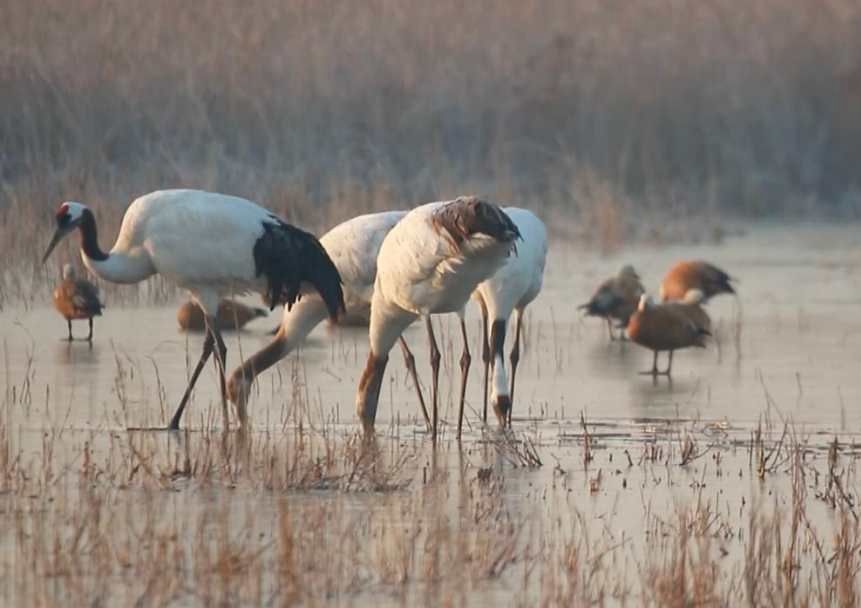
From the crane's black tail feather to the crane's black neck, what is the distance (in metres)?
0.77

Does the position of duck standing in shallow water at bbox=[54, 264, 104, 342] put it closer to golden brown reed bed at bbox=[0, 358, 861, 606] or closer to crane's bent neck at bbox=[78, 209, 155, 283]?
crane's bent neck at bbox=[78, 209, 155, 283]

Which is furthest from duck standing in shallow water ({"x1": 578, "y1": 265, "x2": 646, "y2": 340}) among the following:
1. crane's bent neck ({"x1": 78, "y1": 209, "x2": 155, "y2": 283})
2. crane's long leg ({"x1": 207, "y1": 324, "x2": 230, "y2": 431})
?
crane's bent neck ({"x1": 78, "y1": 209, "x2": 155, "y2": 283})

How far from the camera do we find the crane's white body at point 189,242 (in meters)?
10.1

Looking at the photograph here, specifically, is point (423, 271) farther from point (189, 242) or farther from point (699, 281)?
point (699, 281)

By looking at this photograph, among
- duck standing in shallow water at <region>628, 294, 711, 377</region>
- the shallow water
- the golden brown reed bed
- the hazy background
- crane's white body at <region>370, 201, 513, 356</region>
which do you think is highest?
the hazy background

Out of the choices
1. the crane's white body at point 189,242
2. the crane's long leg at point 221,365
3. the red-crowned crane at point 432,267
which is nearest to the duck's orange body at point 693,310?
the red-crowned crane at point 432,267

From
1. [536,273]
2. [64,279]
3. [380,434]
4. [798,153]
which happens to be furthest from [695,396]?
[798,153]

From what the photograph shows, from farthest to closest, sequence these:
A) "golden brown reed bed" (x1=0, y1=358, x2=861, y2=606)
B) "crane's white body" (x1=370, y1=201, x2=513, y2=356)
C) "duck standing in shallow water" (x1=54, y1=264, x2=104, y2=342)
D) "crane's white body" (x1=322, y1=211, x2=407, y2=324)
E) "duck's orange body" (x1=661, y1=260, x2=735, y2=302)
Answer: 1. "duck's orange body" (x1=661, y1=260, x2=735, y2=302)
2. "duck standing in shallow water" (x1=54, y1=264, x2=104, y2=342)
3. "crane's white body" (x1=322, y1=211, x2=407, y2=324)
4. "crane's white body" (x1=370, y1=201, x2=513, y2=356)
5. "golden brown reed bed" (x1=0, y1=358, x2=861, y2=606)

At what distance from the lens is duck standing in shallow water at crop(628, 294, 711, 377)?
11.8 metres

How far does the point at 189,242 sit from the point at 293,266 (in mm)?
485

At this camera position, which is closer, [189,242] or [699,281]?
[189,242]

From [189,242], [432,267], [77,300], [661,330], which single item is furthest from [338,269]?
[77,300]

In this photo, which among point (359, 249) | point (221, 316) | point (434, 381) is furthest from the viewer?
point (221, 316)

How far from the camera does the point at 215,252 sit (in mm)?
10078
